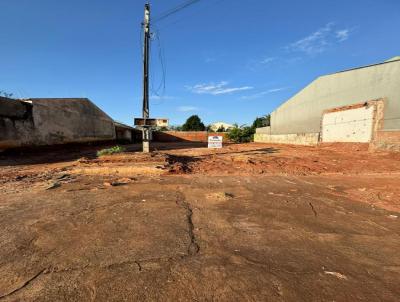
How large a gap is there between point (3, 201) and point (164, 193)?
3214mm

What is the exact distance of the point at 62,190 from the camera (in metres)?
5.82

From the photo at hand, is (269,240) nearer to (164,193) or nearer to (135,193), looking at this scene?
(164,193)

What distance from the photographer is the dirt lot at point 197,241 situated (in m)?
2.24

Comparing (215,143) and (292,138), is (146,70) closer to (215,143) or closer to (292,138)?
(215,143)

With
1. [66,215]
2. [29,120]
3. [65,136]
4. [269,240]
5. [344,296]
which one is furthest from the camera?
[65,136]

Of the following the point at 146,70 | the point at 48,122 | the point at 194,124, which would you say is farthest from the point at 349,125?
the point at 194,124

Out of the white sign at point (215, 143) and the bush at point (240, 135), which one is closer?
the white sign at point (215, 143)

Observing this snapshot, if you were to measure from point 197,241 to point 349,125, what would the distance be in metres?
15.5

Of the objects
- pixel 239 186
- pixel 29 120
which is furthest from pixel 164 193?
pixel 29 120

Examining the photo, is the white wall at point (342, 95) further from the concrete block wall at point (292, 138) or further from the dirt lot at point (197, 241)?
the dirt lot at point (197, 241)

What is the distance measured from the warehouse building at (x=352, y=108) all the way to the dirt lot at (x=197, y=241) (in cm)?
770

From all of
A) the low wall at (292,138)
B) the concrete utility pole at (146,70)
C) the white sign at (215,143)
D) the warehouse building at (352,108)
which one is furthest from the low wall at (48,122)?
the warehouse building at (352,108)

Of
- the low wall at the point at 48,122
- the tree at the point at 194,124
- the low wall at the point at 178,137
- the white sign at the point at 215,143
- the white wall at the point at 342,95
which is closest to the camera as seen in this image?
the white wall at the point at 342,95

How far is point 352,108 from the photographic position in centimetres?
1502
